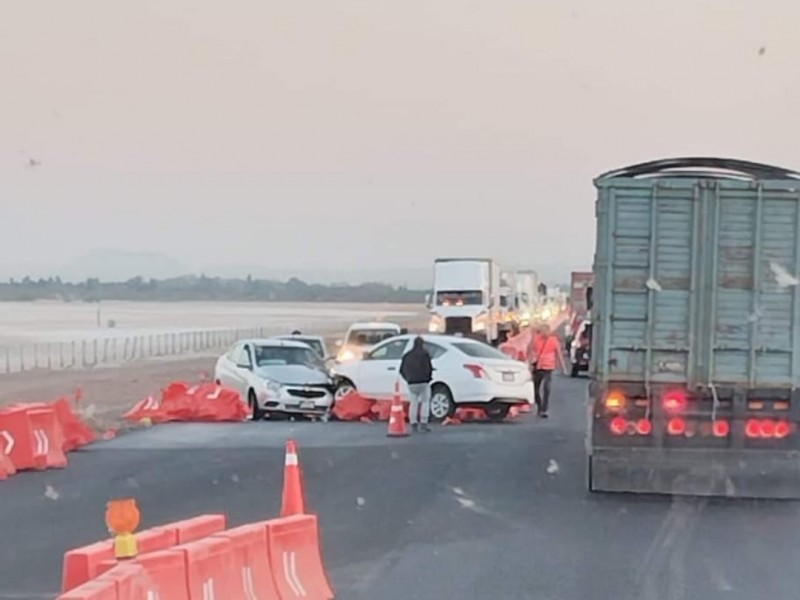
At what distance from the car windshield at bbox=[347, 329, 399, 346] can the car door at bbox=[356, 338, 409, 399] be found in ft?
25.2

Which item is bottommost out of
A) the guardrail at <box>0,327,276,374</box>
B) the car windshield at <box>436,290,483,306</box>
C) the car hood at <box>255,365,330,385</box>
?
the guardrail at <box>0,327,276,374</box>

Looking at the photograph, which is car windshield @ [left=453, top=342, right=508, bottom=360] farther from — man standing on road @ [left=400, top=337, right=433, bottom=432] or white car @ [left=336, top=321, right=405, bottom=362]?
white car @ [left=336, top=321, right=405, bottom=362]

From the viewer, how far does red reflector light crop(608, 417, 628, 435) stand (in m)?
15.4

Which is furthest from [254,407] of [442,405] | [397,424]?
[397,424]

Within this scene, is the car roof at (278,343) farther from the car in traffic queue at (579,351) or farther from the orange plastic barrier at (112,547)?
the orange plastic barrier at (112,547)

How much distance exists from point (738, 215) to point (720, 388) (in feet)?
5.69

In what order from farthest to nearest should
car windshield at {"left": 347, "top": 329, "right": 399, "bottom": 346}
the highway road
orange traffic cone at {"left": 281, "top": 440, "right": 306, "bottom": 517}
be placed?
car windshield at {"left": 347, "top": 329, "right": 399, "bottom": 346}, the highway road, orange traffic cone at {"left": 281, "top": 440, "right": 306, "bottom": 517}

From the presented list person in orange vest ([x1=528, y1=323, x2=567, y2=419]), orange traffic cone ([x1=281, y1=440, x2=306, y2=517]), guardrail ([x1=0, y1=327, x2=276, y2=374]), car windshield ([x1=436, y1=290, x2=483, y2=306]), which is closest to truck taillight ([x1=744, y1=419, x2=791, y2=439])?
orange traffic cone ([x1=281, y1=440, x2=306, y2=517])

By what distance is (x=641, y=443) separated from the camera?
15.4 metres

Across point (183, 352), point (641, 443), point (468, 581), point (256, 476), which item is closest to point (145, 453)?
point (256, 476)

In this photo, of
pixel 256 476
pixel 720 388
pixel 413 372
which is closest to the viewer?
pixel 720 388

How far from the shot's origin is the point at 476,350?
2784cm

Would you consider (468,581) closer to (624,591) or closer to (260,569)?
(624,591)

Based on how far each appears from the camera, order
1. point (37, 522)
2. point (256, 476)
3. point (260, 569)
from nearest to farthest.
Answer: point (260, 569) < point (37, 522) < point (256, 476)
